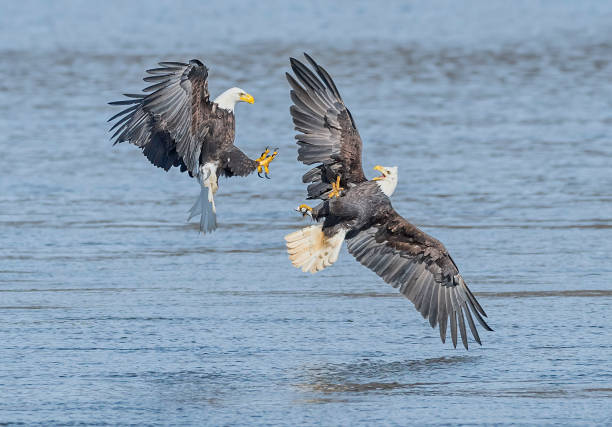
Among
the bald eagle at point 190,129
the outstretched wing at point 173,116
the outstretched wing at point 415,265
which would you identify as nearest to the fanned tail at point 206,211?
the bald eagle at point 190,129

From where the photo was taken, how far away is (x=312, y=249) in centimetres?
661

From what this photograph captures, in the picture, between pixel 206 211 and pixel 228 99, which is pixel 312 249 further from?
pixel 228 99

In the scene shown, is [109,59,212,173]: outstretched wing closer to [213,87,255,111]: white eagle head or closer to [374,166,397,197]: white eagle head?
[213,87,255,111]: white eagle head

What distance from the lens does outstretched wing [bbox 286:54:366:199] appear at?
6797mm

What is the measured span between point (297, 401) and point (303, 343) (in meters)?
0.86

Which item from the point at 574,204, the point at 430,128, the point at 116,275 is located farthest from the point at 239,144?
the point at 116,275

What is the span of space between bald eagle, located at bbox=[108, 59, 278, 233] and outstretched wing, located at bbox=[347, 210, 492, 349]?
79 centimetres

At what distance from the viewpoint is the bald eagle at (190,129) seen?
7344 millimetres

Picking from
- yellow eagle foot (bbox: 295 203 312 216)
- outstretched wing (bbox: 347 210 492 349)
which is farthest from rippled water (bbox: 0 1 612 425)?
yellow eagle foot (bbox: 295 203 312 216)

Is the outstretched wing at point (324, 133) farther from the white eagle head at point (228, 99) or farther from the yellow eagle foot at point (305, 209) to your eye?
the white eagle head at point (228, 99)

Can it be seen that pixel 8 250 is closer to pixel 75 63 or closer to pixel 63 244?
pixel 63 244

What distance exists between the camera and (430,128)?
12914 millimetres

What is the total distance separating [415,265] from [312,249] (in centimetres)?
61

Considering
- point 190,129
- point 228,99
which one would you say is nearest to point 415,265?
point 190,129
